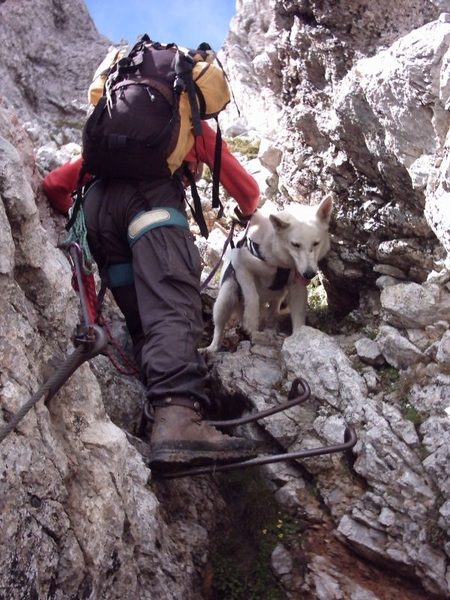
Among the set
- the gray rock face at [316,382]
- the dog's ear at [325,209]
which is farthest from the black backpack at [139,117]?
the dog's ear at [325,209]

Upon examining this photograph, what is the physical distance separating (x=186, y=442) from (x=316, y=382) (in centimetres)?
189

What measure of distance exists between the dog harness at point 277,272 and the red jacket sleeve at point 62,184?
7.42 ft

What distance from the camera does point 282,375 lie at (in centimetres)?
622

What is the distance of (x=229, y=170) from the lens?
20.7 feet

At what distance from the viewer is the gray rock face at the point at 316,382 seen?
3.25 meters

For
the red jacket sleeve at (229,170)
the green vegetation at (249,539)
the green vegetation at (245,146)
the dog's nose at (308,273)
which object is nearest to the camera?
the green vegetation at (249,539)

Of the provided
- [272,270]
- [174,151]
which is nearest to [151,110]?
[174,151]

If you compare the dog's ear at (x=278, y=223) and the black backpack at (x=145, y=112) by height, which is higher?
the dog's ear at (x=278, y=223)

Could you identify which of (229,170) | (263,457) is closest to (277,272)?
(229,170)

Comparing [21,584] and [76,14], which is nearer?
[21,584]

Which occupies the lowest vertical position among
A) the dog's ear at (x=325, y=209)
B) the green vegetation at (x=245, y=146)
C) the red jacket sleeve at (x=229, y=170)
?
the red jacket sleeve at (x=229, y=170)

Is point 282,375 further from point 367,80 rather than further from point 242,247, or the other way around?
point 367,80

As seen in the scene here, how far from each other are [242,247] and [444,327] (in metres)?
2.95

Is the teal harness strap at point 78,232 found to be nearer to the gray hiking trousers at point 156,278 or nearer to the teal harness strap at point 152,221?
the gray hiking trousers at point 156,278
